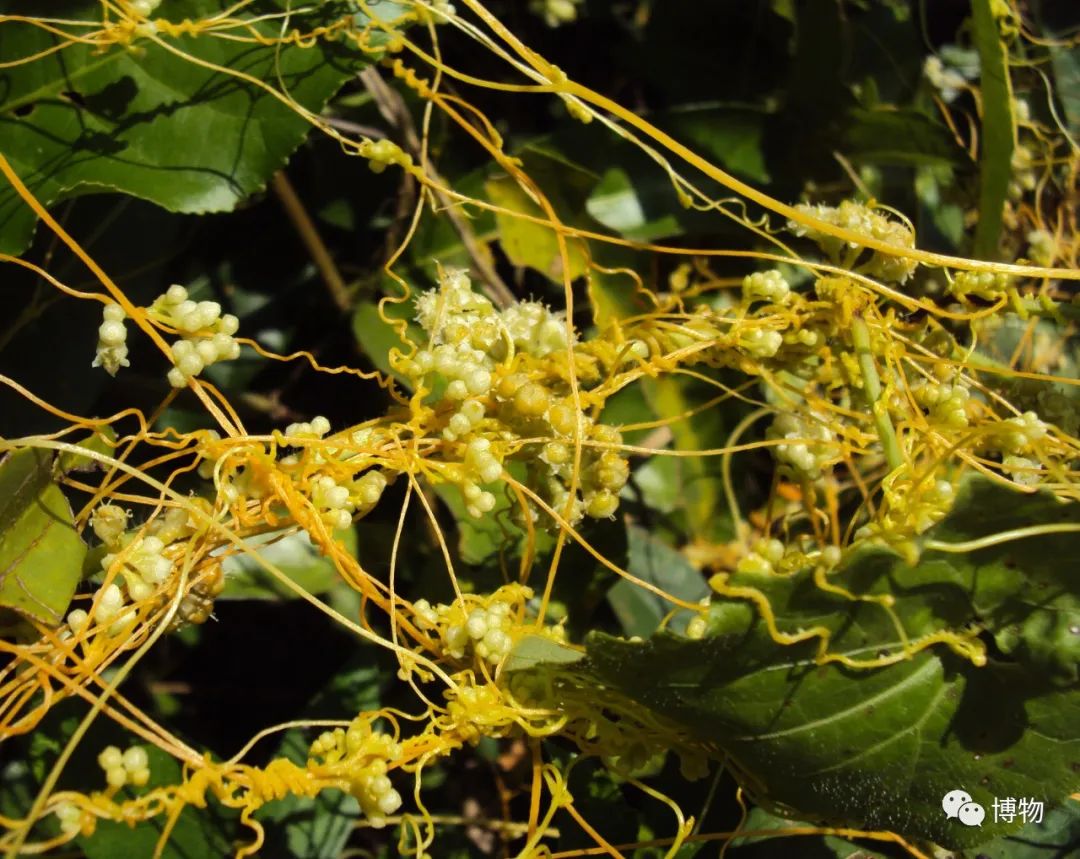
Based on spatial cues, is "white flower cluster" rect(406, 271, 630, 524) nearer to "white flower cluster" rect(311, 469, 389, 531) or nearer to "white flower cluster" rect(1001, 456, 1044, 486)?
"white flower cluster" rect(311, 469, 389, 531)

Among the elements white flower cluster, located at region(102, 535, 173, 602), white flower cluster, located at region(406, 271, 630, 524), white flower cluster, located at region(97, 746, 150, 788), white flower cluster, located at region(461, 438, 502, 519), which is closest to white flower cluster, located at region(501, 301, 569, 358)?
white flower cluster, located at region(406, 271, 630, 524)

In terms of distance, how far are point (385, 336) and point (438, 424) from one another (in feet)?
0.84

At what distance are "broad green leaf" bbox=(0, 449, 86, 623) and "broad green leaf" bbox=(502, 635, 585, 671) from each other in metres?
0.34

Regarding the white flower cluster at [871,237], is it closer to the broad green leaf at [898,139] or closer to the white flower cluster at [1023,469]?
the white flower cluster at [1023,469]

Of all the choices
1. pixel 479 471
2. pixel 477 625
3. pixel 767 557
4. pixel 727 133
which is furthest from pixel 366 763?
pixel 727 133

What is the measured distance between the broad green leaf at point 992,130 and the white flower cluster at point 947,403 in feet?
1.08

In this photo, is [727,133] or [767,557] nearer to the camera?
[767,557]

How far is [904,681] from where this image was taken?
2.47ft

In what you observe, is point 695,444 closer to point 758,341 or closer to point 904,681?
point 758,341

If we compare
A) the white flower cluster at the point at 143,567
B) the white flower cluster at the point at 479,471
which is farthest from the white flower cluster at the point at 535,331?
the white flower cluster at the point at 143,567

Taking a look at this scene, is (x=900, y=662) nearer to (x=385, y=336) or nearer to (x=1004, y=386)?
(x=1004, y=386)

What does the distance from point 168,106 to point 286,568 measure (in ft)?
1.54

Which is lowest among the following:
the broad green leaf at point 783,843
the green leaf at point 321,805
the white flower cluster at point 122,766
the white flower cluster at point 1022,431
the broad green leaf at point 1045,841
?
the broad green leaf at point 1045,841

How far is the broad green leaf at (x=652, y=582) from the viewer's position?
1.08 meters
